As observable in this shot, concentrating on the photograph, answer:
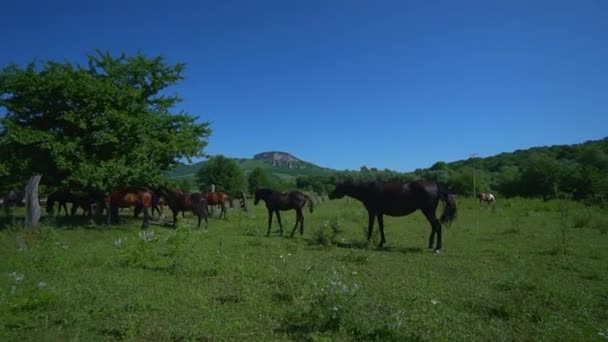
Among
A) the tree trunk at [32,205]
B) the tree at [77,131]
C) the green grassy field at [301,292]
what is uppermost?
the tree at [77,131]

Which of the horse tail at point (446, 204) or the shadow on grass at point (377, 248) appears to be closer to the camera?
the shadow on grass at point (377, 248)

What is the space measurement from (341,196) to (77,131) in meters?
13.1

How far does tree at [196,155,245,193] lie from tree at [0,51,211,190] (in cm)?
5802

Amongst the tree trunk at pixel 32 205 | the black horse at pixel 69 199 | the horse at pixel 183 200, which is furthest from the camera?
the black horse at pixel 69 199

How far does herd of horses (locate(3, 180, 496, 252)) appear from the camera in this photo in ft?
43.2

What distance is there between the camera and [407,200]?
44.0 feet

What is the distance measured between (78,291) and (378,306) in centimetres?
549

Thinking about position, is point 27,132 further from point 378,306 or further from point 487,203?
point 487,203

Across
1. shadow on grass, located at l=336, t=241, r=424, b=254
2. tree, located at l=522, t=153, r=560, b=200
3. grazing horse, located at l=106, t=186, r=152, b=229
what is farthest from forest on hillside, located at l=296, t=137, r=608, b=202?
shadow on grass, located at l=336, t=241, r=424, b=254

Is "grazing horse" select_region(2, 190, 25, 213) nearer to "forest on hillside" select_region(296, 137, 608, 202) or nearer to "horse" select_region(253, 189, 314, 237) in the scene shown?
"horse" select_region(253, 189, 314, 237)

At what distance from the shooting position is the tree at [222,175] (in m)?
78.6

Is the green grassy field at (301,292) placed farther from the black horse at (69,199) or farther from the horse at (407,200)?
the black horse at (69,199)

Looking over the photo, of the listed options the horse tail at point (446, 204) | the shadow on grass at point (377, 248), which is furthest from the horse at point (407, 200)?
the shadow on grass at point (377, 248)

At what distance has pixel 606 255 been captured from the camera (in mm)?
11727
